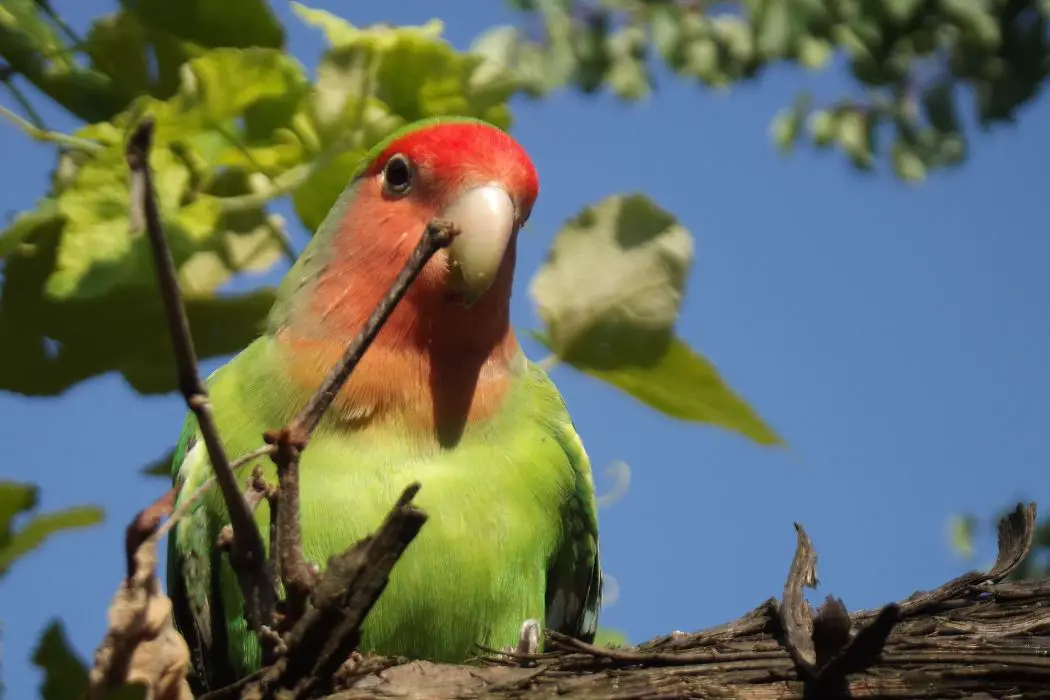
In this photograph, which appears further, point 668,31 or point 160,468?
point 668,31

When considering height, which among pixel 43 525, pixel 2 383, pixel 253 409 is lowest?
pixel 43 525

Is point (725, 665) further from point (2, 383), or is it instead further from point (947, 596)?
point (2, 383)

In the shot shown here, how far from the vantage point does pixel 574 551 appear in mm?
2662

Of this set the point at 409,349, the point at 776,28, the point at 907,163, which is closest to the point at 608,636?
the point at 409,349

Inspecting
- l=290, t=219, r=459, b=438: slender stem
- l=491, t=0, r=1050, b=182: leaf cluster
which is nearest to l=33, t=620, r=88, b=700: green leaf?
l=290, t=219, r=459, b=438: slender stem

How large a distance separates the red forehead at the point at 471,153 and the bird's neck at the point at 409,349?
0.20 metres

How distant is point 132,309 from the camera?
1811mm

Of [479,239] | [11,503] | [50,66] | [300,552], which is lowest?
[300,552]

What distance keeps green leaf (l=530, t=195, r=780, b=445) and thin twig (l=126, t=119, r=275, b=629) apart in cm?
99

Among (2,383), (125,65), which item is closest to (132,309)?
(2,383)

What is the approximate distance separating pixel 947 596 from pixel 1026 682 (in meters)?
0.26

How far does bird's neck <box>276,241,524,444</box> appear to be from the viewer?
2.35 metres

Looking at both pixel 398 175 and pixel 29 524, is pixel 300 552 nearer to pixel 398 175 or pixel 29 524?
pixel 29 524

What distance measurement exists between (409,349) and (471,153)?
0.45 metres
